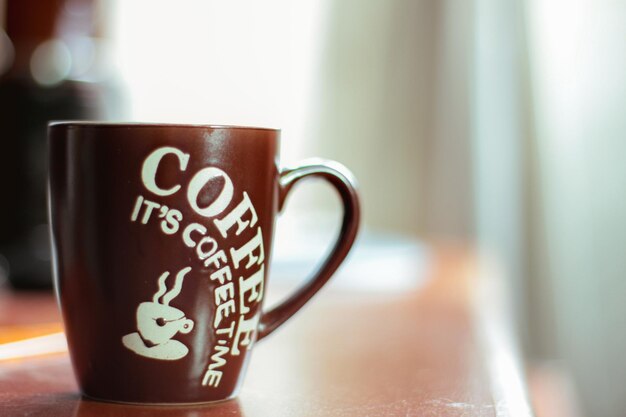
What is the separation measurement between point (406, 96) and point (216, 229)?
1856 mm

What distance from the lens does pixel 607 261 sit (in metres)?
1.93

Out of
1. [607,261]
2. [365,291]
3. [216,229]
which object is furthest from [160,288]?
[607,261]

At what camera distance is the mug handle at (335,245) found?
51 centimetres

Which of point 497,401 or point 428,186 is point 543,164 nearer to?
point 428,186

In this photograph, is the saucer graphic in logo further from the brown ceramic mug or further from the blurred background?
the blurred background

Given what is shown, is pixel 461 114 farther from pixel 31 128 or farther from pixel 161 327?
pixel 161 327

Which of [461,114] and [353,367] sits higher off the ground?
[461,114]

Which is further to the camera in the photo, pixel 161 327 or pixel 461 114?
pixel 461 114

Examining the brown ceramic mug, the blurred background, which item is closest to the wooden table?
the brown ceramic mug

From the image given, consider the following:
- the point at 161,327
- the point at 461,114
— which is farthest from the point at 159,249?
the point at 461,114

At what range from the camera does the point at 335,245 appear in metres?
0.52

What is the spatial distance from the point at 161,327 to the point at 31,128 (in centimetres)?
46

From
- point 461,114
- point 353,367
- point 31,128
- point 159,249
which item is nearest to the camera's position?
point 159,249

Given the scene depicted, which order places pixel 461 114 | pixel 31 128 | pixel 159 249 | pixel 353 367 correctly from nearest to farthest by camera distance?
pixel 159 249, pixel 353 367, pixel 31 128, pixel 461 114
